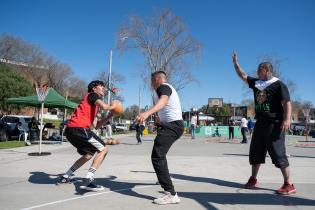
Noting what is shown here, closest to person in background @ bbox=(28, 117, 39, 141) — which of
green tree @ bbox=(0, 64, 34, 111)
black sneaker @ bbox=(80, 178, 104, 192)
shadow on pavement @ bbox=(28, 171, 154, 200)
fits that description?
shadow on pavement @ bbox=(28, 171, 154, 200)

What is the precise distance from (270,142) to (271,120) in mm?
351

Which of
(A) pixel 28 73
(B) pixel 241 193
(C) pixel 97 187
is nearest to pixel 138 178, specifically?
(C) pixel 97 187

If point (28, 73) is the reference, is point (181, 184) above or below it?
below

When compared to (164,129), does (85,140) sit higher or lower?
lower

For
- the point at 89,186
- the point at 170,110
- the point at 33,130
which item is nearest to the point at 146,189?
the point at 89,186

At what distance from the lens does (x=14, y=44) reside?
58.5 m

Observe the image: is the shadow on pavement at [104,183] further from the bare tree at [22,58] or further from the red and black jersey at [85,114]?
the bare tree at [22,58]

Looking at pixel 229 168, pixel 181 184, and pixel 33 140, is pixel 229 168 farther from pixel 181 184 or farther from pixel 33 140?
pixel 33 140

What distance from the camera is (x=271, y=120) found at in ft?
19.6

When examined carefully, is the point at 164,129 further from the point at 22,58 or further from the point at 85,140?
the point at 22,58

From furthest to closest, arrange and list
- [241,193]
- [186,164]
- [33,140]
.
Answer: [33,140]
[186,164]
[241,193]

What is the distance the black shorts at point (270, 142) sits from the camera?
592 cm

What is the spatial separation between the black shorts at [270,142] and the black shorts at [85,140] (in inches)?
101

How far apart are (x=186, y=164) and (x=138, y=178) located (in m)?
2.69
